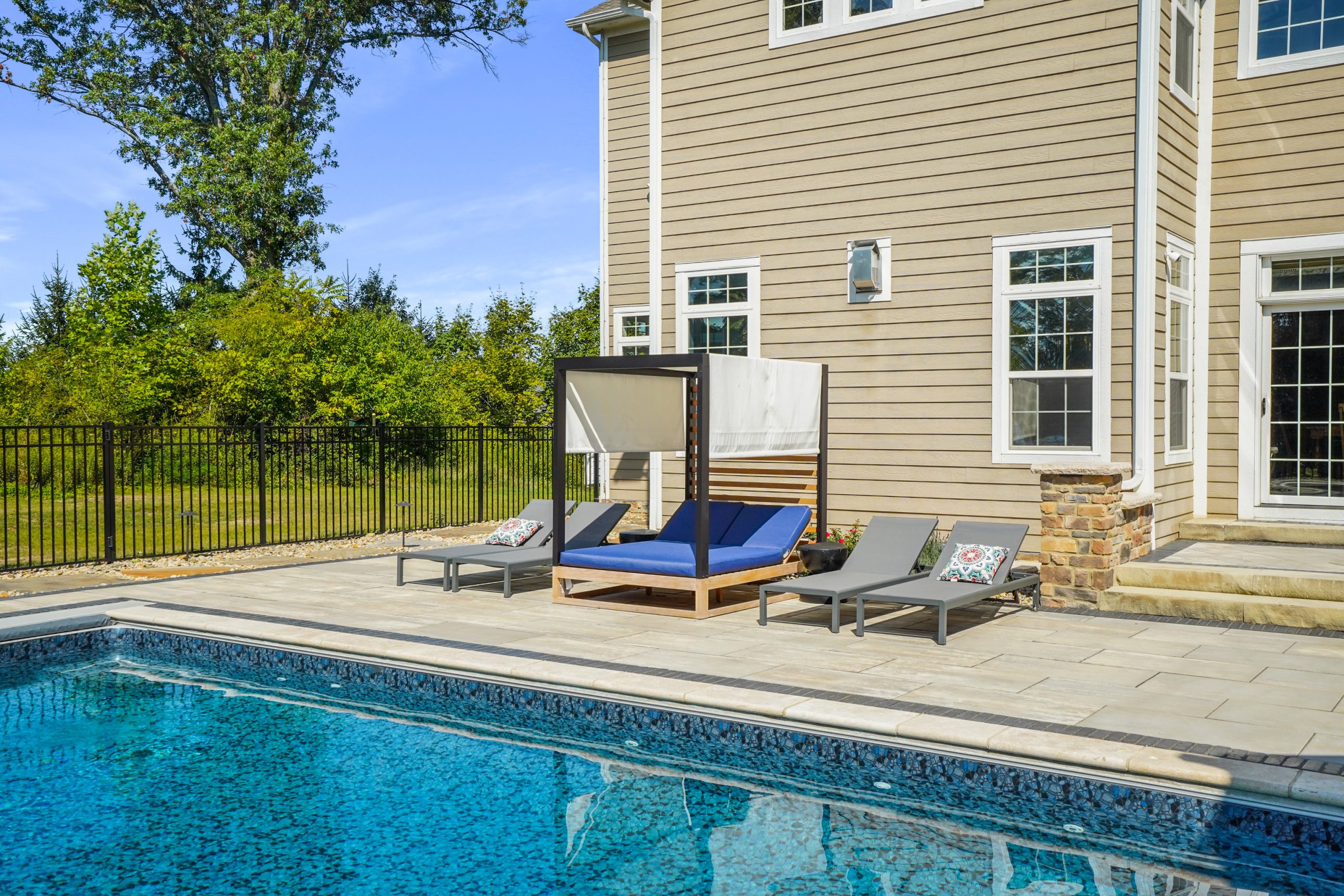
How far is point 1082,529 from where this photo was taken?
8016 mm

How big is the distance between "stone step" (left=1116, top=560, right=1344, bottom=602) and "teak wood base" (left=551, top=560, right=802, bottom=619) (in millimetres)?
2725

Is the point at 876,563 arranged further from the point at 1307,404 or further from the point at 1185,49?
the point at 1185,49

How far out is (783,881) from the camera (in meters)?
3.97

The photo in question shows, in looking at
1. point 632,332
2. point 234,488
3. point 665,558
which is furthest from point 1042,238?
point 234,488

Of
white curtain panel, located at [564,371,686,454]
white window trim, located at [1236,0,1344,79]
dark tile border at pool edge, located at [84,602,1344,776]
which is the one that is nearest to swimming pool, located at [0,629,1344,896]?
dark tile border at pool edge, located at [84,602,1344,776]

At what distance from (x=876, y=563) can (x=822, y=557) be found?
1.58 feet

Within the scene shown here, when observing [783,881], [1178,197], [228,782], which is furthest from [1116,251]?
[228,782]

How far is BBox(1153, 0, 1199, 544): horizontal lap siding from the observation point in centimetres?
872

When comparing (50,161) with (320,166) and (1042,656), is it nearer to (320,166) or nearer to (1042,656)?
(320,166)

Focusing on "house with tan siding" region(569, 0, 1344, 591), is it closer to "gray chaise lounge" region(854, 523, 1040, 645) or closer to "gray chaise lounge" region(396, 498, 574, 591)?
"gray chaise lounge" region(854, 523, 1040, 645)

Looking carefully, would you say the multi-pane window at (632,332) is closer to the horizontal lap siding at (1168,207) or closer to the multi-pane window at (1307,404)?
the horizontal lap siding at (1168,207)

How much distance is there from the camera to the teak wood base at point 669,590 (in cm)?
793

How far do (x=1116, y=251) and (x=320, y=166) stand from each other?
67.6ft

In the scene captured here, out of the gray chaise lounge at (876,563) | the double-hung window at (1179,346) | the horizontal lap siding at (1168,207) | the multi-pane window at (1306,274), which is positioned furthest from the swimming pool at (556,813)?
the multi-pane window at (1306,274)
